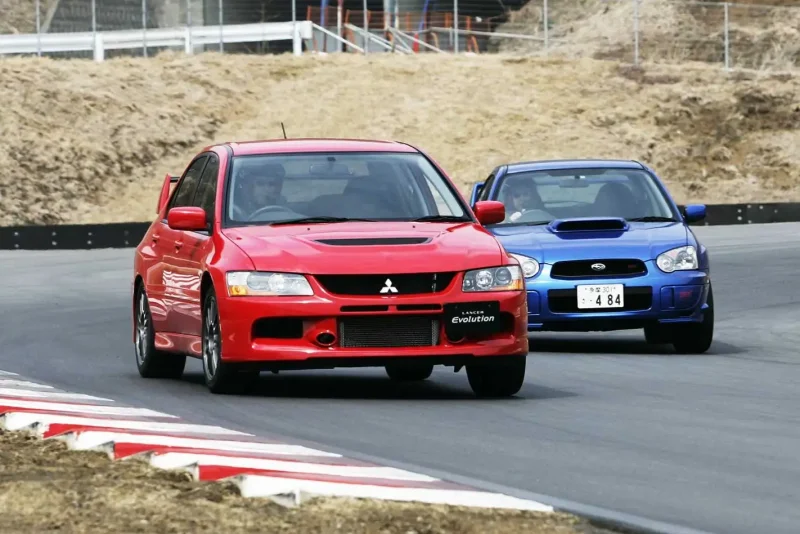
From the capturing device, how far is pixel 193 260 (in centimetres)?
1191

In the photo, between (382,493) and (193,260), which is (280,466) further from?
(193,260)

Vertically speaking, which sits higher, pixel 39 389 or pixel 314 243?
pixel 314 243

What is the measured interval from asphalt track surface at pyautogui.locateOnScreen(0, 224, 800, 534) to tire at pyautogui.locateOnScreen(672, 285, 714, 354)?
6.8 inches

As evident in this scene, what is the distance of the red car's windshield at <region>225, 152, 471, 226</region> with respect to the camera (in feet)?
38.8

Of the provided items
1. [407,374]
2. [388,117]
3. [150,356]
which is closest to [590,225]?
[407,374]

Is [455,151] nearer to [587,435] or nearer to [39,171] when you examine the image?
[39,171]

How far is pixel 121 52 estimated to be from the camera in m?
57.8

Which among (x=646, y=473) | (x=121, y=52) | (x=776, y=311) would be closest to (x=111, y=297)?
(x=776, y=311)

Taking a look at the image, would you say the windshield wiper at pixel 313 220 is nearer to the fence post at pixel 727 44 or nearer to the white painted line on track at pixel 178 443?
the white painted line on track at pixel 178 443

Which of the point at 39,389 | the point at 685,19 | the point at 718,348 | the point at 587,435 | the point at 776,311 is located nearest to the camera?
the point at 587,435

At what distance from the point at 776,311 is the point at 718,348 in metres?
3.82

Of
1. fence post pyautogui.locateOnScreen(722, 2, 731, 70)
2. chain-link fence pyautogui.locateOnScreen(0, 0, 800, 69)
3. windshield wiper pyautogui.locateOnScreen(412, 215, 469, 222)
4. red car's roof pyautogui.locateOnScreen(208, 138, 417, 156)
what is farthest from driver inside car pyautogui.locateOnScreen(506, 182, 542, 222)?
chain-link fence pyautogui.locateOnScreen(0, 0, 800, 69)

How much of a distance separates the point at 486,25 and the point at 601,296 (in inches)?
1824

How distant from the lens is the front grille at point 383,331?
426 inches
